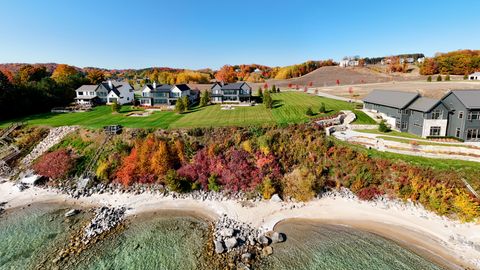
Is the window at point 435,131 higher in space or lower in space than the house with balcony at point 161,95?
lower

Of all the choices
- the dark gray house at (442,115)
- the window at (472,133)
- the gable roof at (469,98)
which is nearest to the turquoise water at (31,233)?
the dark gray house at (442,115)

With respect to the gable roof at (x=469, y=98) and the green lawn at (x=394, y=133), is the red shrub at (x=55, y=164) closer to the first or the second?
the green lawn at (x=394, y=133)

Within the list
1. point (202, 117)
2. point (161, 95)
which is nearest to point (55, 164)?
point (202, 117)

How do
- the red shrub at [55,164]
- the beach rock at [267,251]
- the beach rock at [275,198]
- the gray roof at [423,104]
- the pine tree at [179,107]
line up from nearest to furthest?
1. the beach rock at [267,251]
2. the beach rock at [275,198]
3. the gray roof at [423,104]
4. the red shrub at [55,164]
5. the pine tree at [179,107]

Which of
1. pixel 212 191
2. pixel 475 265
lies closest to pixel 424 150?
pixel 475 265

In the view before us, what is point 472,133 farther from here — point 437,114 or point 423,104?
point 423,104

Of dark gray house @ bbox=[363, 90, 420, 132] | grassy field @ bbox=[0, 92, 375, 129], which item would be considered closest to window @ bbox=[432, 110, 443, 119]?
dark gray house @ bbox=[363, 90, 420, 132]
